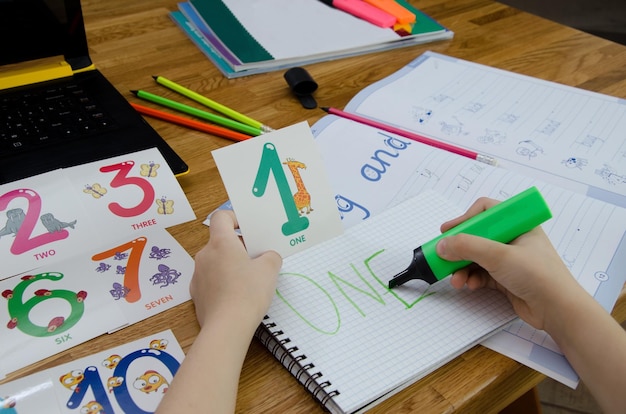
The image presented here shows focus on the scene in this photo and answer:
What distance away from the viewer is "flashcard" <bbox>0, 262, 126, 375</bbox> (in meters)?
0.54

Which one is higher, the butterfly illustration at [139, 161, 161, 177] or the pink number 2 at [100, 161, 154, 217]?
the butterfly illustration at [139, 161, 161, 177]

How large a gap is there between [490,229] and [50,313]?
16.2 inches

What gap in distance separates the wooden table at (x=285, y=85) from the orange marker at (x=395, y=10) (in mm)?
63

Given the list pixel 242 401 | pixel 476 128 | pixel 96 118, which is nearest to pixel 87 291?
pixel 242 401

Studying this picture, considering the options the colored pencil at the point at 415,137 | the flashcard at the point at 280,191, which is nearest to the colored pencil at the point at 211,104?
the colored pencil at the point at 415,137

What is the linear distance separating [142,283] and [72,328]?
0.08m

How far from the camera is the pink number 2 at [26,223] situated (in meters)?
0.63

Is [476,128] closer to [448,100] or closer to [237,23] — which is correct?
[448,100]

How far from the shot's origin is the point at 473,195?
738mm

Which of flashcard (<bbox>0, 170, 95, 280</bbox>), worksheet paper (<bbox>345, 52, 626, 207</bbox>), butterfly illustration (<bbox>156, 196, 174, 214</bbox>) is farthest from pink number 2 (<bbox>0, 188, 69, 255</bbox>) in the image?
worksheet paper (<bbox>345, 52, 626, 207</bbox>)

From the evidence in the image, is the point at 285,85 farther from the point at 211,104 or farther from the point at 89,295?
the point at 89,295

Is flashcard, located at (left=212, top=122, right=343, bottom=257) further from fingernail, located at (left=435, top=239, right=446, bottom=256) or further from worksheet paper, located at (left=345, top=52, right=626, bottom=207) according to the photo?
worksheet paper, located at (left=345, top=52, right=626, bottom=207)

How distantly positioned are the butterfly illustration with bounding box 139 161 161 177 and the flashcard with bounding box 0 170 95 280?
0.27 ft

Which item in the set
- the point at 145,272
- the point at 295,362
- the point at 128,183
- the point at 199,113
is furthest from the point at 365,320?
the point at 199,113
